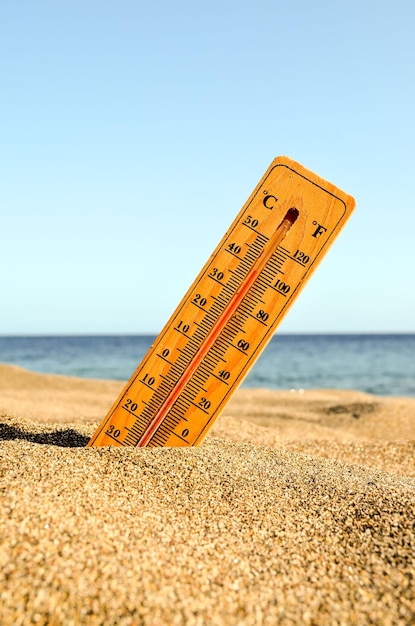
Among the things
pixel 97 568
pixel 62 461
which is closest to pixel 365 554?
pixel 97 568

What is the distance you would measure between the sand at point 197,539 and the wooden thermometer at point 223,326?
225 mm

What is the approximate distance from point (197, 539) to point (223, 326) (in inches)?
47.7

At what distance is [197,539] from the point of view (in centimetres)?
190

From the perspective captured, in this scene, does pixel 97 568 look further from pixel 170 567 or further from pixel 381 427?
pixel 381 427

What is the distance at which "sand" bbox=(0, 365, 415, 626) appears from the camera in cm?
151

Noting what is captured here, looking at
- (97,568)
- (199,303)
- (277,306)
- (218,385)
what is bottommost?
(97,568)

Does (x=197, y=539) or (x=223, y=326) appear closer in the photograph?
(x=197, y=539)

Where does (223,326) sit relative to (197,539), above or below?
above

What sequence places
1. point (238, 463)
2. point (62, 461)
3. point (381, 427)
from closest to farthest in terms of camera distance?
point (62, 461) < point (238, 463) < point (381, 427)

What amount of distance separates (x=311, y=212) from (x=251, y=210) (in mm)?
304

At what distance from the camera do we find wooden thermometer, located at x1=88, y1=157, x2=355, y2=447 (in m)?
2.91

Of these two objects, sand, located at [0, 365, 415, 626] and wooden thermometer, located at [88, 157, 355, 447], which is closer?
sand, located at [0, 365, 415, 626]

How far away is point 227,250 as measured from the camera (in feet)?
9.75

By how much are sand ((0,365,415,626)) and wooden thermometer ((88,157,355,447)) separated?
225 millimetres
